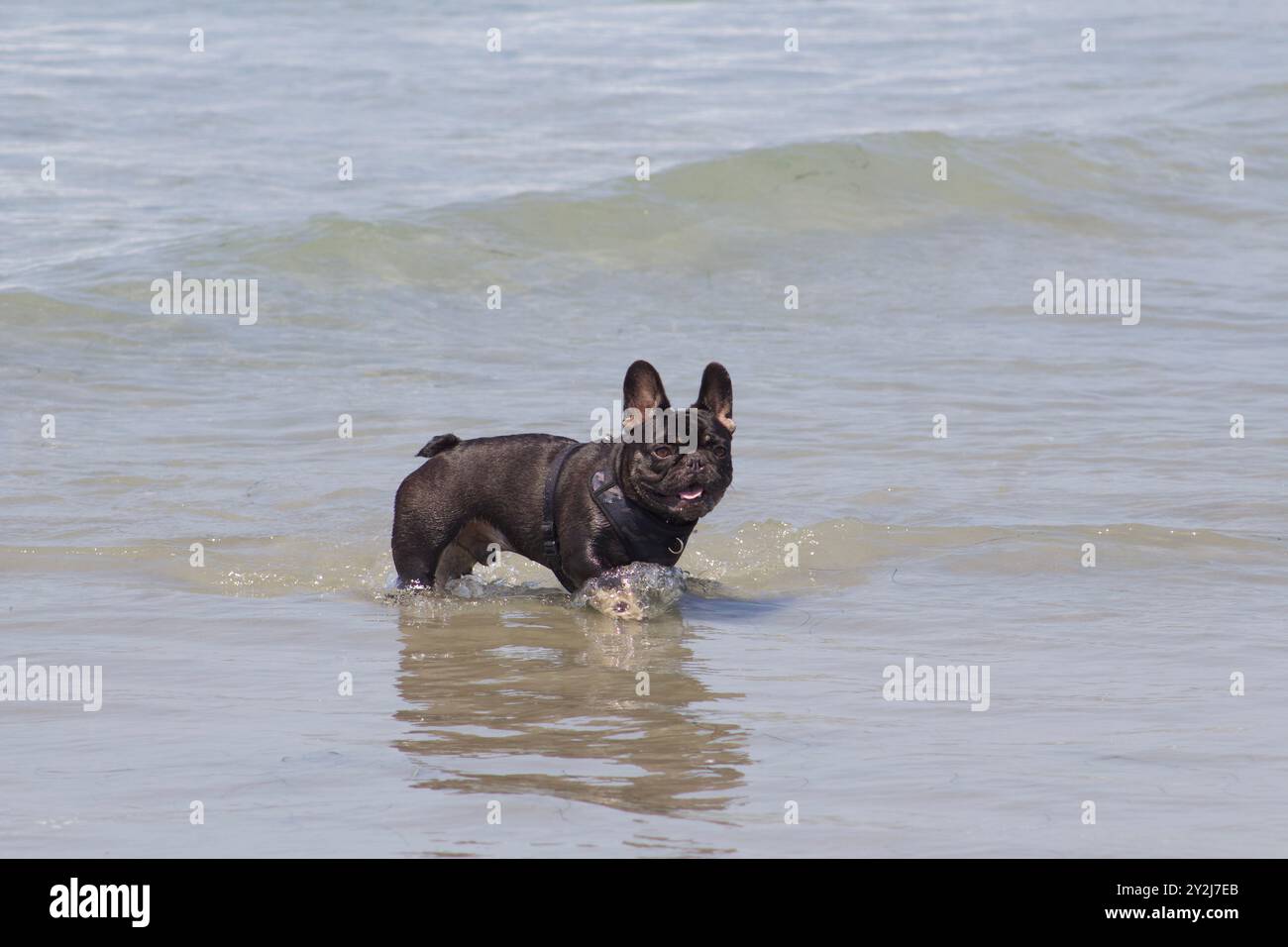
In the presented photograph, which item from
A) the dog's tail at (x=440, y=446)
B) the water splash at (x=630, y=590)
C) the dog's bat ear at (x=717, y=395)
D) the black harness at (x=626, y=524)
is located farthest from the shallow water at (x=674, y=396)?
the dog's bat ear at (x=717, y=395)

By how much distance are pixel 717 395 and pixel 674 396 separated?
4.76m

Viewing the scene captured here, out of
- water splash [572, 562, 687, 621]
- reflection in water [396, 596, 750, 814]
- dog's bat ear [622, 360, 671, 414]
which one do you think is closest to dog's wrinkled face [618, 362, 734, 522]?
dog's bat ear [622, 360, 671, 414]

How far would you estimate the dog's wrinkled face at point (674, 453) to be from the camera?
7055 millimetres

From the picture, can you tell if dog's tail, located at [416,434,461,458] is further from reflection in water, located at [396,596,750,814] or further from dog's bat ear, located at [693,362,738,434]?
dog's bat ear, located at [693,362,738,434]

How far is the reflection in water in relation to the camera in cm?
512

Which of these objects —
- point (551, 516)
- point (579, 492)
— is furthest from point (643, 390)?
point (551, 516)

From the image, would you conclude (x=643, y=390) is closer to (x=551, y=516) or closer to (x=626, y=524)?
(x=626, y=524)

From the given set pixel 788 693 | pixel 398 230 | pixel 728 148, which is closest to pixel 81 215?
pixel 398 230

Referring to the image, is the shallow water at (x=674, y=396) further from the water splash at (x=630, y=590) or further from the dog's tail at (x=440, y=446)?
the dog's tail at (x=440, y=446)

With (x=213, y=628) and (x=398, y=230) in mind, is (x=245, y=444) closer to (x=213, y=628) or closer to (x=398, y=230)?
(x=213, y=628)

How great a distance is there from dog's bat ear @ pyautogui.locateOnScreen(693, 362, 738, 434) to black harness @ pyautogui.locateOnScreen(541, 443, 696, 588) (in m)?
0.48

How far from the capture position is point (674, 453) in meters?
7.07

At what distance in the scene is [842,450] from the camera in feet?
34.7

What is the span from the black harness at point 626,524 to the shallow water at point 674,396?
38 centimetres
